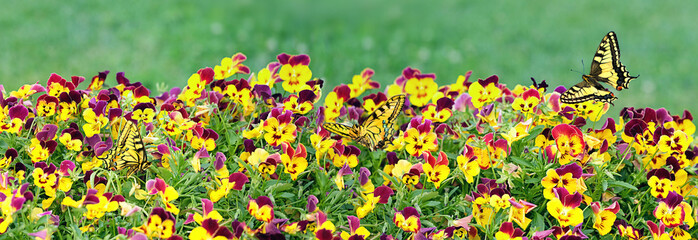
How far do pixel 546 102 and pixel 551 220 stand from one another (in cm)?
41

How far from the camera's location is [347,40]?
22.6 feet

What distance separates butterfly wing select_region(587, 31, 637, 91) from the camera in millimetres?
2301

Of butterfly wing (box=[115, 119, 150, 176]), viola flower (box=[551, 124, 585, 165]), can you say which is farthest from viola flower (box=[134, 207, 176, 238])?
viola flower (box=[551, 124, 585, 165])

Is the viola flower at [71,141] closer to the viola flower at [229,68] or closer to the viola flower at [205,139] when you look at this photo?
the viola flower at [205,139]

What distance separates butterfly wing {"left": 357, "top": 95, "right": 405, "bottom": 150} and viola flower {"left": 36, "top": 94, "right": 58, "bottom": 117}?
0.95 meters

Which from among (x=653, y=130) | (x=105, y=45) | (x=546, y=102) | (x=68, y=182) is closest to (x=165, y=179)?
(x=68, y=182)

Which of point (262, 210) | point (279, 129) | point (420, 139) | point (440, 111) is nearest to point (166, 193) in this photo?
point (262, 210)

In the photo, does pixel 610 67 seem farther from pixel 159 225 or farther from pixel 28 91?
pixel 28 91

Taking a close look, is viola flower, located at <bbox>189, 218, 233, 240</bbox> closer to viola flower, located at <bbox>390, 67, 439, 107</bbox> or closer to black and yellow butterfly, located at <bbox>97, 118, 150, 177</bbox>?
black and yellow butterfly, located at <bbox>97, 118, 150, 177</bbox>

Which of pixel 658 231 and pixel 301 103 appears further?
pixel 301 103

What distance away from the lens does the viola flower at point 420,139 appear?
6.77 ft

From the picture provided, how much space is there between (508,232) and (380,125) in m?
0.55

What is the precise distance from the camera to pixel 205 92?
2.36 meters

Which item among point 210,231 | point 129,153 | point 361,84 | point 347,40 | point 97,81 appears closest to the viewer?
point 210,231
